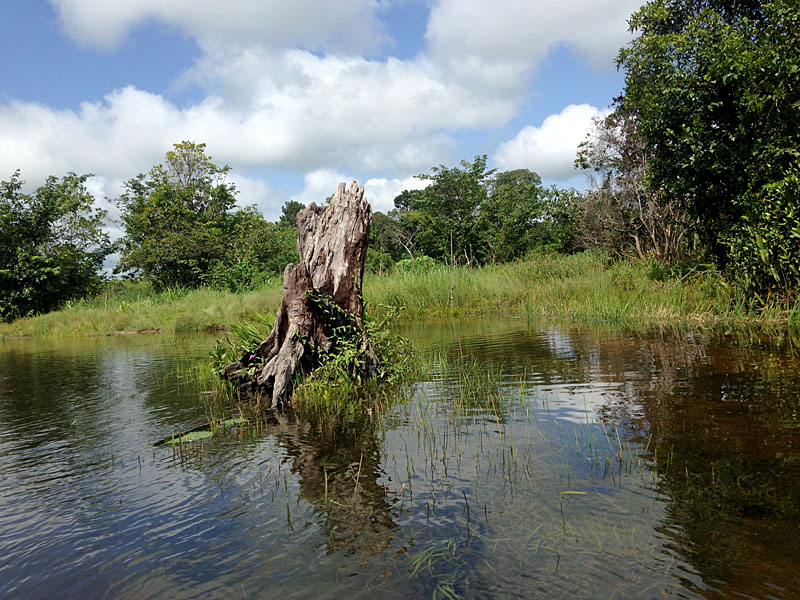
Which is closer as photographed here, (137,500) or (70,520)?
(70,520)

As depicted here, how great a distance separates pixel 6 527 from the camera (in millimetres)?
3275

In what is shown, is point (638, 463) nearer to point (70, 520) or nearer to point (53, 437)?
point (70, 520)

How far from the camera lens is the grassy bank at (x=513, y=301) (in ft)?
39.4

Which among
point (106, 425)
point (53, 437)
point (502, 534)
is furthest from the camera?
point (106, 425)

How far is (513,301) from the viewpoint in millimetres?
17969

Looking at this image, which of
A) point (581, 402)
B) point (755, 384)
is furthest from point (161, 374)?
point (755, 384)

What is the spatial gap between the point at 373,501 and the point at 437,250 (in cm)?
3444

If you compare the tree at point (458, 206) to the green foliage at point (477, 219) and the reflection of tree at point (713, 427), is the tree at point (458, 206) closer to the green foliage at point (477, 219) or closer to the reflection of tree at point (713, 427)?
the green foliage at point (477, 219)

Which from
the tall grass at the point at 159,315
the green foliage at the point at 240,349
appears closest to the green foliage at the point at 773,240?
the green foliage at the point at 240,349

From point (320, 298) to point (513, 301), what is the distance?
39.9ft

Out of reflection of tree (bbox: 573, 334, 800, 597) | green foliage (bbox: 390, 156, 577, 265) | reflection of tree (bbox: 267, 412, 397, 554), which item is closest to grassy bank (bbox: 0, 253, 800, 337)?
reflection of tree (bbox: 573, 334, 800, 597)

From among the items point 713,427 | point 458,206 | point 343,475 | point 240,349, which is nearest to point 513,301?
point 240,349

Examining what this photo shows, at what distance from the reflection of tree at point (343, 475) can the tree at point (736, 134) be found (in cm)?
891

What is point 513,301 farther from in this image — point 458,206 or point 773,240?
point 458,206
